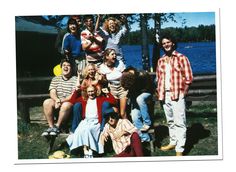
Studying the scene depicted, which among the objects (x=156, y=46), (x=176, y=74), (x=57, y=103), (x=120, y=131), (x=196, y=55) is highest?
(x=156, y=46)

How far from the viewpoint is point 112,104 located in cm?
586

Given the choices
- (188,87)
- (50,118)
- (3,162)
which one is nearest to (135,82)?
(188,87)

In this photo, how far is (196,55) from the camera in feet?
19.0

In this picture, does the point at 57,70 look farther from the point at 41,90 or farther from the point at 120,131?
the point at 120,131

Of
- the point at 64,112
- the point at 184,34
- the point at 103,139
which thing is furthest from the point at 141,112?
the point at 184,34

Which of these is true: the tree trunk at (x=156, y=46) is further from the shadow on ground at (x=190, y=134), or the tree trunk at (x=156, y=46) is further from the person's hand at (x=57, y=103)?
the person's hand at (x=57, y=103)

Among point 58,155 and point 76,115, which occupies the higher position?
point 76,115

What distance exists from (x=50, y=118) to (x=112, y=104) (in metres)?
0.78

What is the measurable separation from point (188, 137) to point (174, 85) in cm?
66

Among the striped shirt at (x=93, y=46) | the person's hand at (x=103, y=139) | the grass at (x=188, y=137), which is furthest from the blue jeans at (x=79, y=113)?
the striped shirt at (x=93, y=46)

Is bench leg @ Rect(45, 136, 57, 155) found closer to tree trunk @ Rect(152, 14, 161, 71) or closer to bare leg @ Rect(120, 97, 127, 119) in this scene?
bare leg @ Rect(120, 97, 127, 119)

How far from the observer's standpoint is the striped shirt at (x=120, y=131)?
5848mm

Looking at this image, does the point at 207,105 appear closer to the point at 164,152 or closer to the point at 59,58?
the point at 164,152

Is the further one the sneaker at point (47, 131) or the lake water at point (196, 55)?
the sneaker at point (47, 131)
